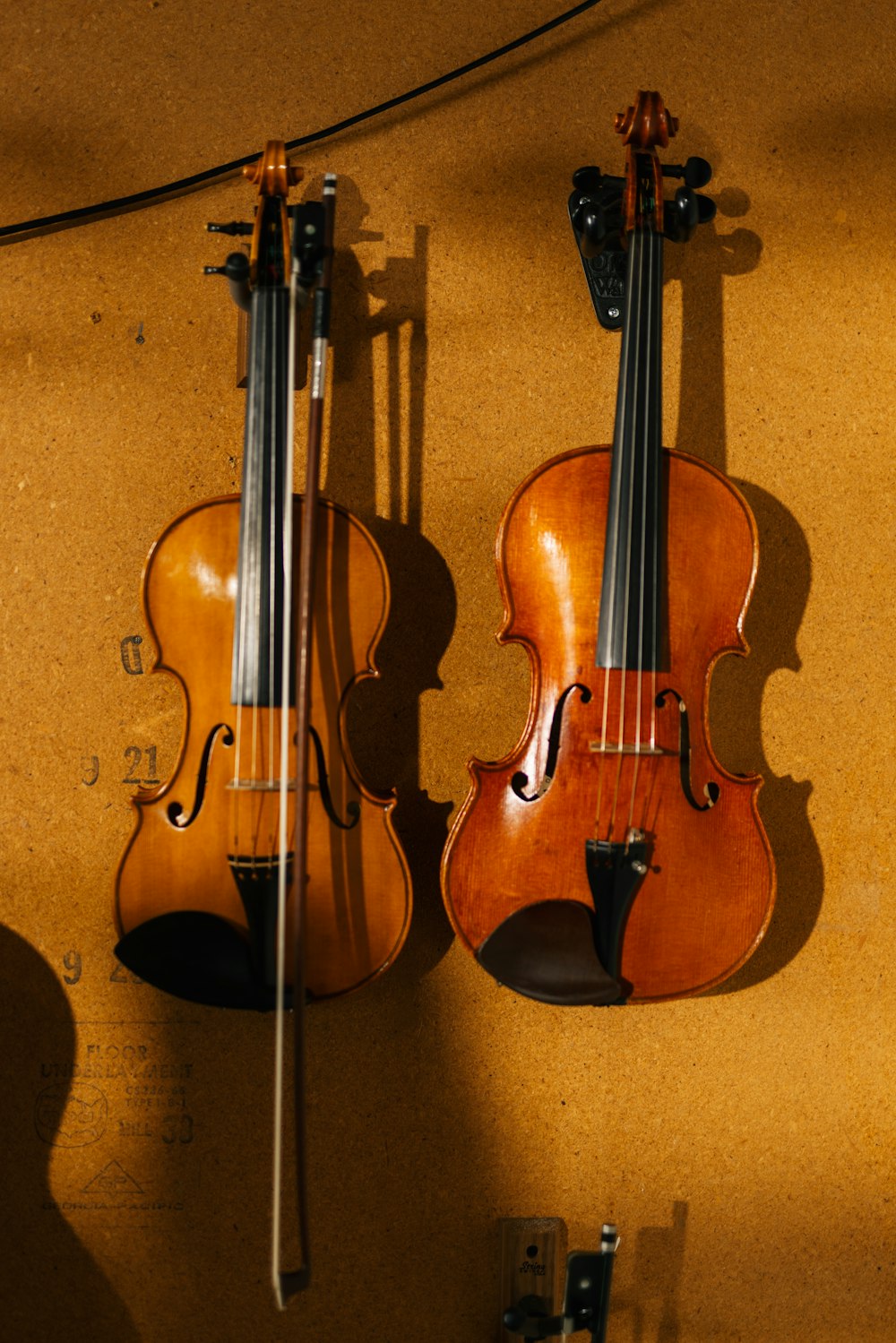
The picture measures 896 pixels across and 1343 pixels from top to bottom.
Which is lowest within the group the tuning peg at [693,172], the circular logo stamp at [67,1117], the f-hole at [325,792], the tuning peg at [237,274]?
the circular logo stamp at [67,1117]

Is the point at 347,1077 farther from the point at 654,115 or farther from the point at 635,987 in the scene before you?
the point at 654,115

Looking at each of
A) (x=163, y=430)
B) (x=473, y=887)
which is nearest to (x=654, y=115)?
(x=163, y=430)

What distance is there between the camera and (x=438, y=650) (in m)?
1.80

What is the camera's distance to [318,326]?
150 centimetres

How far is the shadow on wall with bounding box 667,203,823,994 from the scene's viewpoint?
1.82 meters

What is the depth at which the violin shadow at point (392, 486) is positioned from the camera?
69.7 inches

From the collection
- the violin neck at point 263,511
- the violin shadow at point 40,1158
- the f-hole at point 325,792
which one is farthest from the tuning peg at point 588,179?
the violin shadow at point 40,1158

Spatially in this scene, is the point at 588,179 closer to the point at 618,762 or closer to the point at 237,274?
the point at 237,274

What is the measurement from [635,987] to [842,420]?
104 centimetres

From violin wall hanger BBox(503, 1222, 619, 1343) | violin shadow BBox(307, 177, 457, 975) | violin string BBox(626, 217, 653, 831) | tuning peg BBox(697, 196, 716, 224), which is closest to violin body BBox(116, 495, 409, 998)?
violin shadow BBox(307, 177, 457, 975)

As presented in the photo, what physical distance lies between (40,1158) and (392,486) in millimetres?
1246

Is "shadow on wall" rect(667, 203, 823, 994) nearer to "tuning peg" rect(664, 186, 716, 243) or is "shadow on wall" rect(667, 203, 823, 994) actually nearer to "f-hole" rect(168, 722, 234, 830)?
"tuning peg" rect(664, 186, 716, 243)

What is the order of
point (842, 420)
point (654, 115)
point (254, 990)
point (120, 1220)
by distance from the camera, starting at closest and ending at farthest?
point (254, 990), point (654, 115), point (120, 1220), point (842, 420)

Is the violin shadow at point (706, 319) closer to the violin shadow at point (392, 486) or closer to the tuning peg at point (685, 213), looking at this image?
the tuning peg at point (685, 213)
